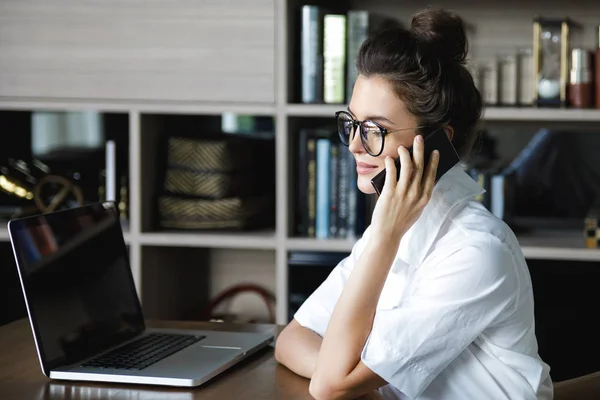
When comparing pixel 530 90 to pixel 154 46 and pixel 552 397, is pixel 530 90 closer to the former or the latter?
pixel 154 46

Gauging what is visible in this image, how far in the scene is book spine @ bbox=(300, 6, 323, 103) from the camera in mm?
2533

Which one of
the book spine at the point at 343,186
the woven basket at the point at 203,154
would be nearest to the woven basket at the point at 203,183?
the woven basket at the point at 203,154

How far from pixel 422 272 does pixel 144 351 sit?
49 centimetres

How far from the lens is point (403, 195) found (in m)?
1.40

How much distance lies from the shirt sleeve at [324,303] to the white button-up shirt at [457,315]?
0.58ft

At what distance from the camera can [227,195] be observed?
267 cm

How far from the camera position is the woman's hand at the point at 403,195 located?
139 cm

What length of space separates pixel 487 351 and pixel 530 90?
1.40 meters

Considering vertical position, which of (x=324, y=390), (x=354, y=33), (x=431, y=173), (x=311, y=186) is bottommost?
(x=324, y=390)

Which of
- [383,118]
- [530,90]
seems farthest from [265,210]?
[383,118]

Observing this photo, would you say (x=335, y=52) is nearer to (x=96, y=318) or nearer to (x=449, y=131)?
(x=449, y=131)

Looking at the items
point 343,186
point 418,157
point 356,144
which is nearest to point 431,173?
point 418,157

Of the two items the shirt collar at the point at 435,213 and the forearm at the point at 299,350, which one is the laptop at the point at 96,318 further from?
the shirt collar at the point at 435,213

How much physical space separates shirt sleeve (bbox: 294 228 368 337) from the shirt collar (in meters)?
0.17
